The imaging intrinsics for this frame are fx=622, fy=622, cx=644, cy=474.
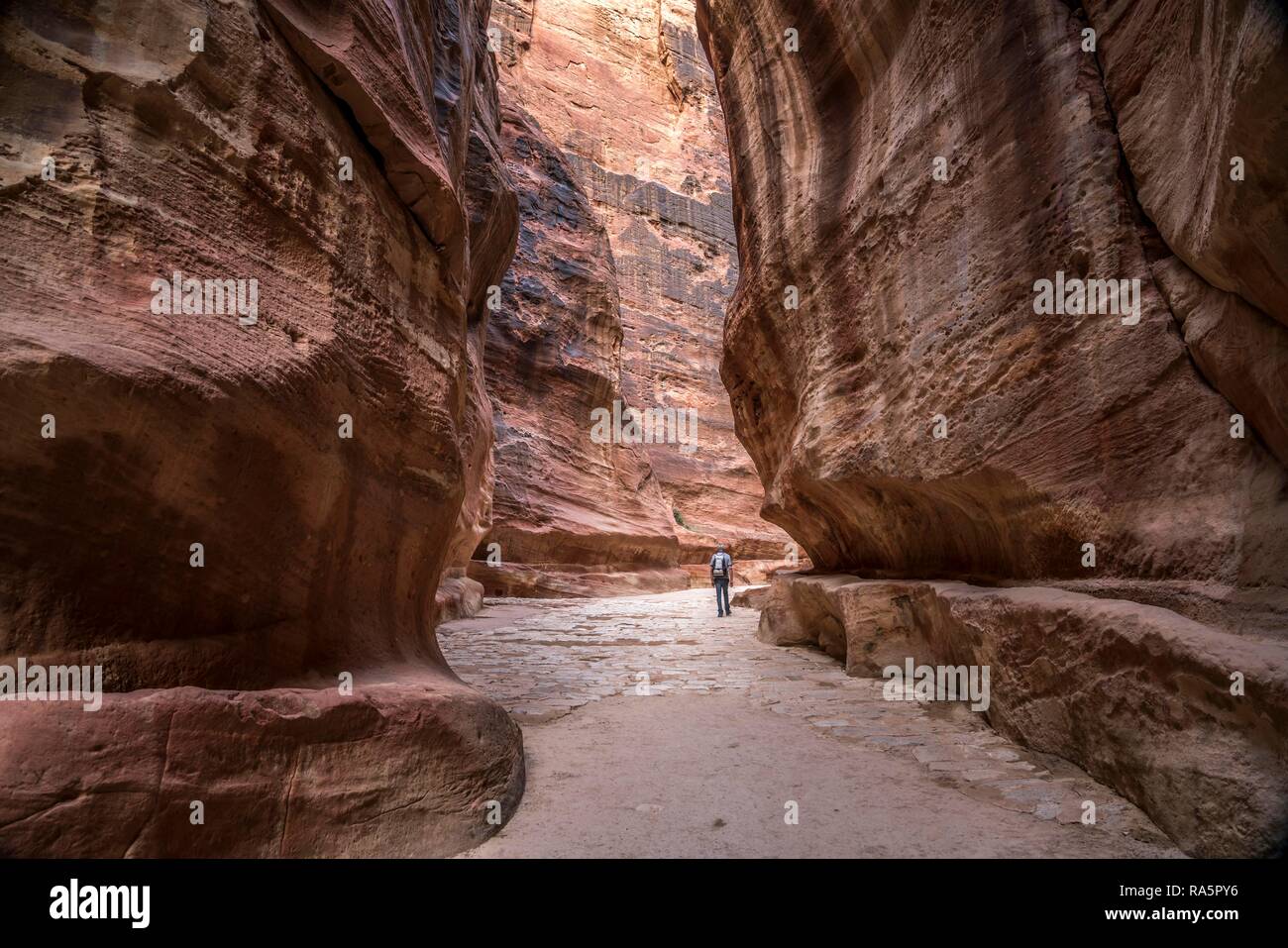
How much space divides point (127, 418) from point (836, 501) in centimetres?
683

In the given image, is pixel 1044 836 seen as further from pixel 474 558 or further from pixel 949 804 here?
pixel 474 558

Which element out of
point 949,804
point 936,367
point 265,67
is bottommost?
point 949,804

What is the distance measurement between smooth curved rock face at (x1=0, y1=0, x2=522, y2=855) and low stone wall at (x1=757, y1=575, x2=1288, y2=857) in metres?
3.05

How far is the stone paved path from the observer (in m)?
2.80

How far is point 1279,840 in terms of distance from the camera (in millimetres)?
2250

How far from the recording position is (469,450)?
6984mm

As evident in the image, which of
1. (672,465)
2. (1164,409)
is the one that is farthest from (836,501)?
(672,465)

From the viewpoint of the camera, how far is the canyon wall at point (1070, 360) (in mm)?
2602

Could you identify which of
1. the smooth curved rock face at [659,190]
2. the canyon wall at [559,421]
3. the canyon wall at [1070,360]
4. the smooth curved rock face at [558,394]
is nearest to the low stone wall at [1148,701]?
the canyon wall at [1070,360]

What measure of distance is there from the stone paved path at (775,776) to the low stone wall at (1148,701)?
17 centimetres

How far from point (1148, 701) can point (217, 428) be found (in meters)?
4.30

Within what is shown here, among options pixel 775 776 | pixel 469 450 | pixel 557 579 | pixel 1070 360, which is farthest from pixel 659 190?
pixel 775 776

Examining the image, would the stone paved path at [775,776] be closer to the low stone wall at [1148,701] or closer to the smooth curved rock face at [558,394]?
the low stone wall at [1148,701]

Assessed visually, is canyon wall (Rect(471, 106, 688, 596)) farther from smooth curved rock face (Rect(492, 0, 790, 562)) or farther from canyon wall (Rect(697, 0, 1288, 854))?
canyon wall (Rect(697, 0, 1288, 854))
